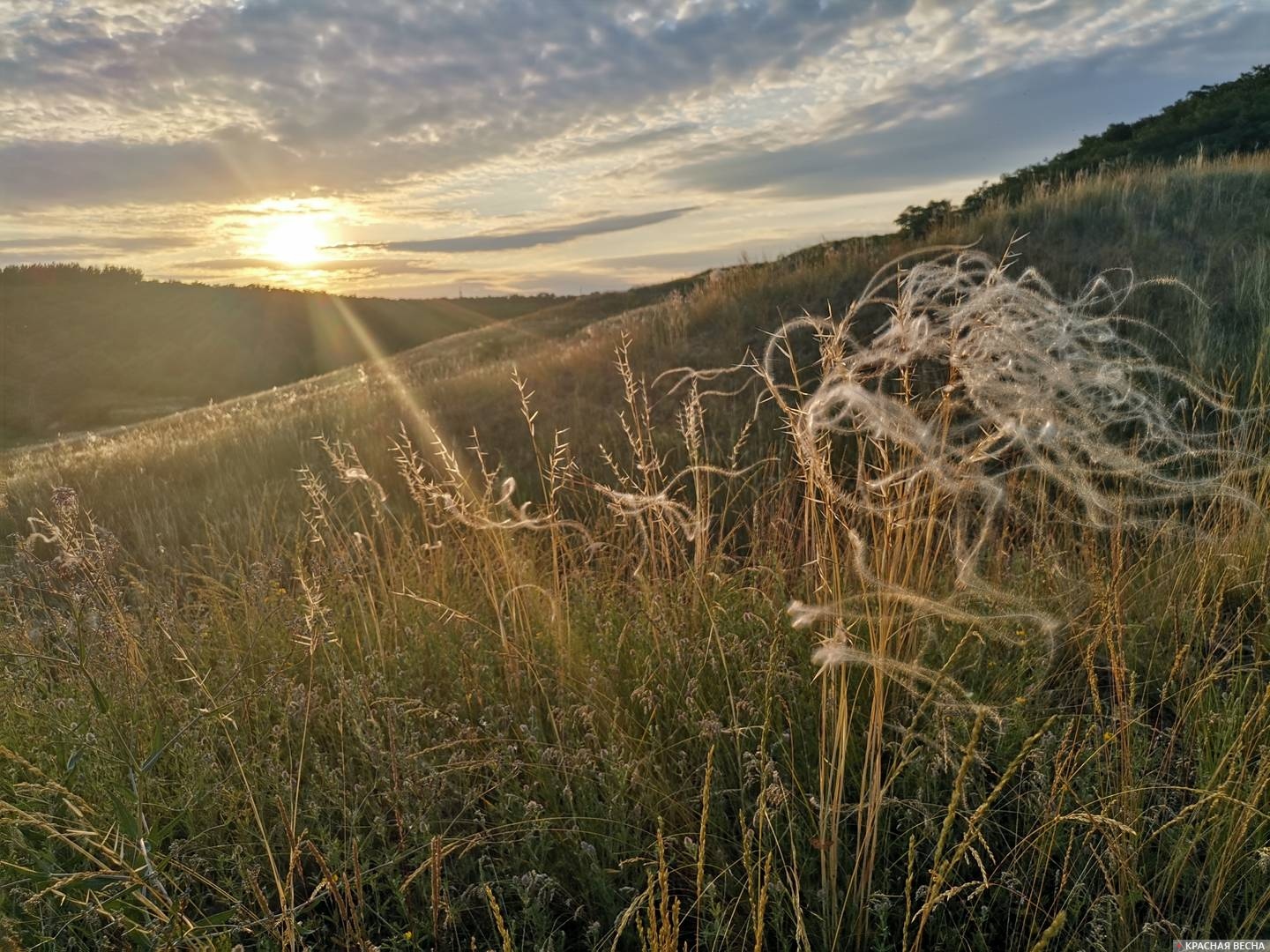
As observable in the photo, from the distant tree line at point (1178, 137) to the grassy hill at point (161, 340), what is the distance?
34016mm

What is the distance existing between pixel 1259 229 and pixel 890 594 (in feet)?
33.8

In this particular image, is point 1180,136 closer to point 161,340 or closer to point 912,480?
point 912,480

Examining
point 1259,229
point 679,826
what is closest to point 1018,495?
point 679,826

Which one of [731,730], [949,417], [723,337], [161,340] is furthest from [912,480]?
[161,340]

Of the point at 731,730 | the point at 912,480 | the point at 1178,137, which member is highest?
the point at 1178,137

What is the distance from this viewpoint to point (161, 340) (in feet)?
174

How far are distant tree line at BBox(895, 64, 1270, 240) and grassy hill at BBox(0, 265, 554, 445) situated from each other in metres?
34.0

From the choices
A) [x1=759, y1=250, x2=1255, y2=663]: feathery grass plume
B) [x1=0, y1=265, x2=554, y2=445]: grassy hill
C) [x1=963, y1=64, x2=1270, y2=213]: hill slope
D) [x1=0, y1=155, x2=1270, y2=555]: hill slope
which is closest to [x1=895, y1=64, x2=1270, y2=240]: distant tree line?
[x1=963, y1=64, x2=1270, y2=213]: hill slope

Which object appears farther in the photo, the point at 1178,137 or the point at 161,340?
the point at 161,340

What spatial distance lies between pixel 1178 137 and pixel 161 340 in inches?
2221

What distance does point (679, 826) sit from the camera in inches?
93.8

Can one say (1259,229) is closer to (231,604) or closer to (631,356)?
(631,356)

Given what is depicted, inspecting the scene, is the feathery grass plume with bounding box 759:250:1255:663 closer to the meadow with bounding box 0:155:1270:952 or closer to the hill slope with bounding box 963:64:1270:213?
the meadow with bounding box 0:155:1270:952

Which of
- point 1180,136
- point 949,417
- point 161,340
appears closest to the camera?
point 949,417
